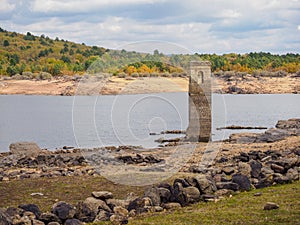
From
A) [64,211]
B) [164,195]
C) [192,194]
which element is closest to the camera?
[64,211]

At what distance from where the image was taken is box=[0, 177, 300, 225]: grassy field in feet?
33.4

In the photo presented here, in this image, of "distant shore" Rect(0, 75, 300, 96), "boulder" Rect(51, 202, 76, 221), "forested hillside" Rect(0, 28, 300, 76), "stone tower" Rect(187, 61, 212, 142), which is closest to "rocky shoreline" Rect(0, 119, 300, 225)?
"boulder" Rect(51, 202, 76, 221)

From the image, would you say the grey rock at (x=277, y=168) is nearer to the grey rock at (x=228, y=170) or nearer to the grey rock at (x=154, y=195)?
the grey rock at (x=228, y=170)

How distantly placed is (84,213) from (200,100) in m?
14.3

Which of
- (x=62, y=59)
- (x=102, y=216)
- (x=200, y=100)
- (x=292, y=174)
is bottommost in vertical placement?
(x=102, y=216)

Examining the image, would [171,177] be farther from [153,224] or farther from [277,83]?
[277,83]

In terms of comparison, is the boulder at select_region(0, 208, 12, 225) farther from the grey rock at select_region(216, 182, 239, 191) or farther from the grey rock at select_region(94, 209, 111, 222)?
the grey rock at select_region(216, 182, 239, 191)

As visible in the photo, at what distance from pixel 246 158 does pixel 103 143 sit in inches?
616

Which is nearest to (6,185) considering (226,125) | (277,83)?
(226,125)

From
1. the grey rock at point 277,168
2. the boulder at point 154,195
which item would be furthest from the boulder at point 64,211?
the grey rock at point 277,168

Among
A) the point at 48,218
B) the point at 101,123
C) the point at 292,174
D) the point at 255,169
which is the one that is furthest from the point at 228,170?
the point at 101,123

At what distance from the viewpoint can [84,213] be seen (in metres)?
10.9

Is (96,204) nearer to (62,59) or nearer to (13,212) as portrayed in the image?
(13,212)

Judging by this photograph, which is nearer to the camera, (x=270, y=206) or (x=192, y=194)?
(x=270, y=206)
